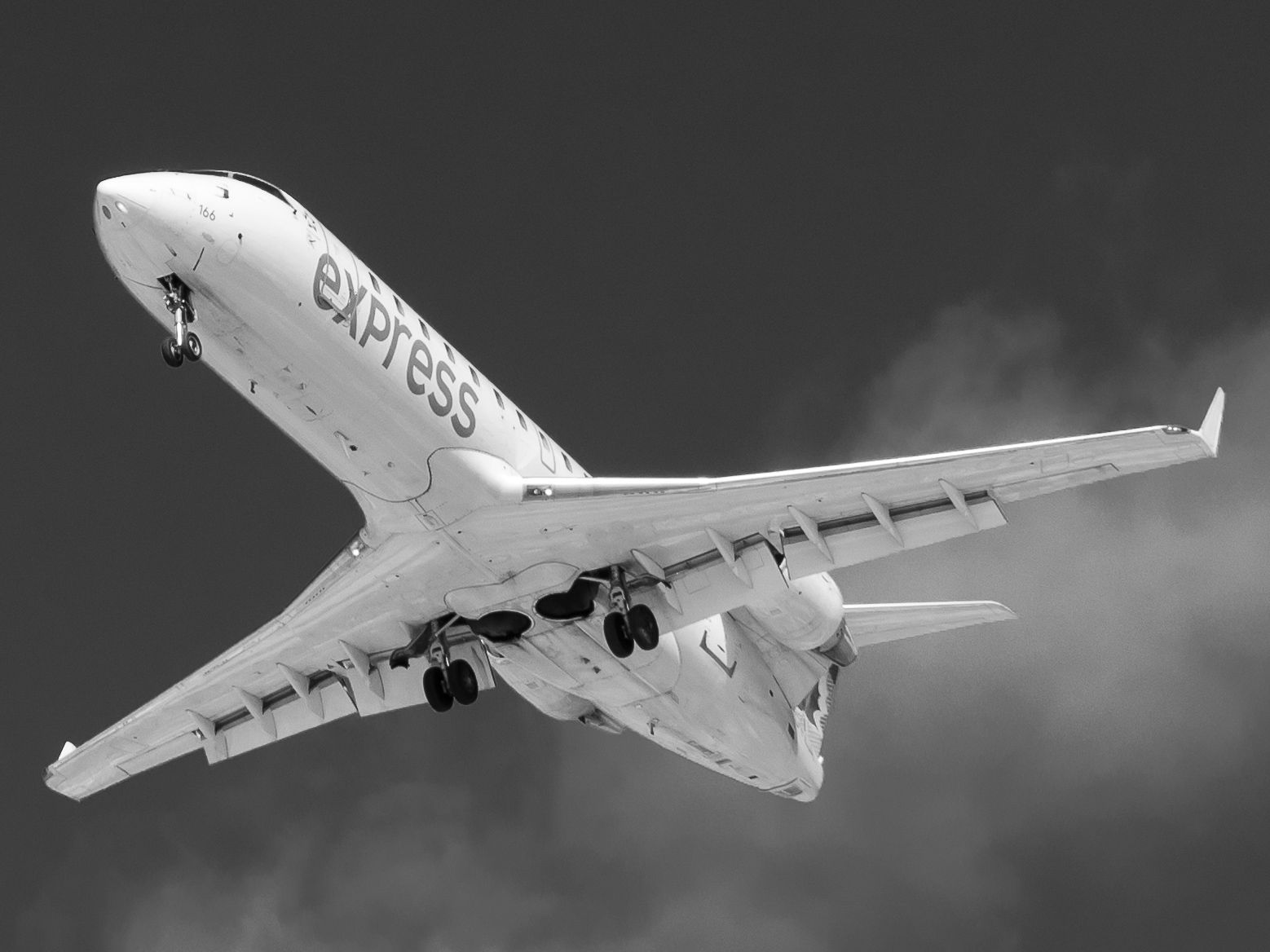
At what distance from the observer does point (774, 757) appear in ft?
102

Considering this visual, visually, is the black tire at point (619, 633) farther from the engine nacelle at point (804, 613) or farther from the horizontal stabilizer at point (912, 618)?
the horizontal stabilizer at point (912, 618)

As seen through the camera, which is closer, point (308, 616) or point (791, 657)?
point (308, 616)

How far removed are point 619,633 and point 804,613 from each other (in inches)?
150

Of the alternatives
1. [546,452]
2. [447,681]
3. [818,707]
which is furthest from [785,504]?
[818,707]

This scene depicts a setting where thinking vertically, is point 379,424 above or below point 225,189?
below

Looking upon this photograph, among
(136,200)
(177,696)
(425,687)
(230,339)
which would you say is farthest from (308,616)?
(136,200)

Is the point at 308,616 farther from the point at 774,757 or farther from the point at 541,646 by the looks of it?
the point at 774,757

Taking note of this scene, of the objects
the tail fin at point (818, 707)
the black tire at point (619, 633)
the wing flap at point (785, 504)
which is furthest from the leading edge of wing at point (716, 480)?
the tail fin at point (818, 707)

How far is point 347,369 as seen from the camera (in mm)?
22797

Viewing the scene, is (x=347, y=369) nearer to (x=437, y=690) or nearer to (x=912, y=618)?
(x=437, y=690)

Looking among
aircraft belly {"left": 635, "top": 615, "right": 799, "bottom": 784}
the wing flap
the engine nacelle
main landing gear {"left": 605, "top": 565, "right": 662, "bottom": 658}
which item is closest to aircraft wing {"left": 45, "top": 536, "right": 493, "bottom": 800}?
the wing flap

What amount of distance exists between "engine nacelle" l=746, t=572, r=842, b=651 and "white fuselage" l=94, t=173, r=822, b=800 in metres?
1.89

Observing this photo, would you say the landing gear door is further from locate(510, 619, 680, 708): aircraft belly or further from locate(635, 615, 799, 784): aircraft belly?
locate(635, 615, 799, 784): aircraft belly

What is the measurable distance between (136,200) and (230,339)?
6.49 feet
